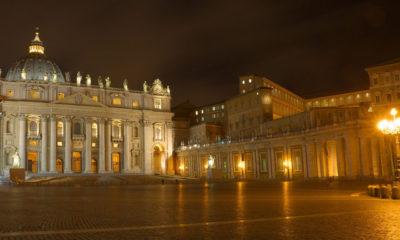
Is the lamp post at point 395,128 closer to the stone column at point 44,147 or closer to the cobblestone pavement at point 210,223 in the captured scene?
the cobblestone pavement at point 210,223

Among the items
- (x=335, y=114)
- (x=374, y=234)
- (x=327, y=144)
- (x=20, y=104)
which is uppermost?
(x=20, y=104)

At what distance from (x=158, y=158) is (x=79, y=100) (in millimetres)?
22526

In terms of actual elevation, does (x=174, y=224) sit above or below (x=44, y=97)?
below

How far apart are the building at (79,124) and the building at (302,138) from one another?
352 inches

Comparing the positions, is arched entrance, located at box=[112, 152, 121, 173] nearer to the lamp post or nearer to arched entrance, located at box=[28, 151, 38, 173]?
arched entrance, located at box=[28, 151, 38, 173]

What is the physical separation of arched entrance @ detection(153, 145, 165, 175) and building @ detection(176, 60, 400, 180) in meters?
4.41

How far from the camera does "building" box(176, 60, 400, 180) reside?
46906 millimetres

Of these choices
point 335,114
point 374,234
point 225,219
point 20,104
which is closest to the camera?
point 374,234

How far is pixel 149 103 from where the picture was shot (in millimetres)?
86250

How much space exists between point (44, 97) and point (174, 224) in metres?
67.7

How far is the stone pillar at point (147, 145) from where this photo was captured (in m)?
83.2

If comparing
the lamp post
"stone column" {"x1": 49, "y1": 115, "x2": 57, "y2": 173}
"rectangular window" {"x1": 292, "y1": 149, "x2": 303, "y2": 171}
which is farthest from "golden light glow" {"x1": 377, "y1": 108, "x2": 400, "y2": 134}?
"stone column" {"x1": 49, "y1": 115, "x2": 57, "y2": 173}

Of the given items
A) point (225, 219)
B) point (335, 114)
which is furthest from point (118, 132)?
point (225, 219)

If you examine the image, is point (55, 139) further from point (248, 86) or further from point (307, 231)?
point (307, 231)
